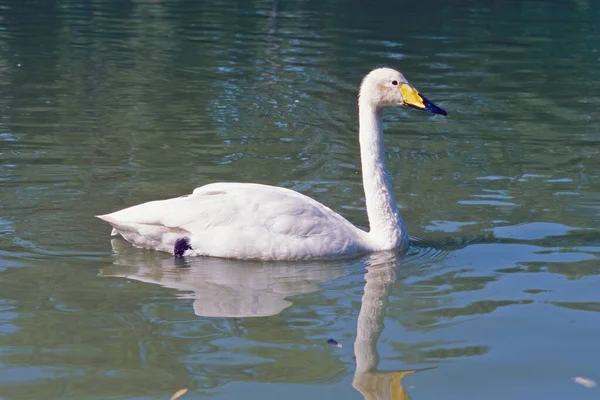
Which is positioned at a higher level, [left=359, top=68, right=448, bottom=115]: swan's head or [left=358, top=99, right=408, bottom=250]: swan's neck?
[left=359, top=68, right=448, bottom=115]: swan's head

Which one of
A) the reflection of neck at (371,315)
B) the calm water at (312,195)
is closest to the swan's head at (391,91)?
the calm water at (312,195)

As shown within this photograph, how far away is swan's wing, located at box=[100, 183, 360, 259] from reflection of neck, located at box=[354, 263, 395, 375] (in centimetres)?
43

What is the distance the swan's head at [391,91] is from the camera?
8844 mm

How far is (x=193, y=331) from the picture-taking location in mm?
6844

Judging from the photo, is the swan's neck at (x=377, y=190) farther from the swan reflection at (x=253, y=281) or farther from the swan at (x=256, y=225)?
the swan reflection at (x=253, y=281)

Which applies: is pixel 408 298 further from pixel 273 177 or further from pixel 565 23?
pixel 565 23

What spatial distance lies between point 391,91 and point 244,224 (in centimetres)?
164

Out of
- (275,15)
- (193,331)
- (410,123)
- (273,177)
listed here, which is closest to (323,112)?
(410,123)

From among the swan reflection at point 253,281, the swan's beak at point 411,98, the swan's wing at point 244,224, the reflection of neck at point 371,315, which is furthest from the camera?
the swan's beak at point 411,98

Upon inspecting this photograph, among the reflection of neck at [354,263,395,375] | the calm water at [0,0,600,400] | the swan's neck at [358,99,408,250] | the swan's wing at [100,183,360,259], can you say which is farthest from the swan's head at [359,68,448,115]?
the reflection of neck at [354,263,395,375]

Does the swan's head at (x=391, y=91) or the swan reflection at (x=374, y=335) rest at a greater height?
the swan's head at (x=391, y=91)

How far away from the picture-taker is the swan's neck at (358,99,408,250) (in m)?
8.85

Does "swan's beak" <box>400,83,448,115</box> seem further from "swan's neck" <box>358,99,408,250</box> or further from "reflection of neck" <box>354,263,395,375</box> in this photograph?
"reflection of neck" <box>354,263,395,375</box>

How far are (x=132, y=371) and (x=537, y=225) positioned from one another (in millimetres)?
4807
